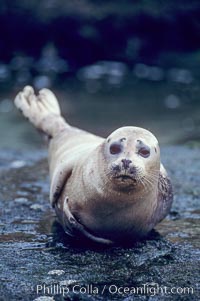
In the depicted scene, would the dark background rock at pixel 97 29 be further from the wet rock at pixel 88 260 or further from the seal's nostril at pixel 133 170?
the seal's nostril at pixel 133 170

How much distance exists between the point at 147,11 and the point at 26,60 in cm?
295

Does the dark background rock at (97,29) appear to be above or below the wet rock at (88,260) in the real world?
above

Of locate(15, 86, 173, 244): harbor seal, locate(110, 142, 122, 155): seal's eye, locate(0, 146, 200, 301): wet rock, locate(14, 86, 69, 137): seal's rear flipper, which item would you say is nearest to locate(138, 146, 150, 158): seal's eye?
locate(15, 86, 173, 244): harbor seal

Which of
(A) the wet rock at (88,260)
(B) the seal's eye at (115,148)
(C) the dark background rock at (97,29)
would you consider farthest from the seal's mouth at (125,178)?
(C) the dark background rock at (97,29)

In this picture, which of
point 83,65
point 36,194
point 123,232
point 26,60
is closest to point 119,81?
point 83,65

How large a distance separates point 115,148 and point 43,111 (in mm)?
2262

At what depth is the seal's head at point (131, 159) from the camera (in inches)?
138

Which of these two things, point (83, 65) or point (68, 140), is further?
point (83, 65)

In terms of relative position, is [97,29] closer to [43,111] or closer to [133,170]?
[43,111]

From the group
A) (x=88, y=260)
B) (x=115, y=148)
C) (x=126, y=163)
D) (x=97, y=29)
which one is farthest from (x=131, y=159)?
(x=97, y=29)

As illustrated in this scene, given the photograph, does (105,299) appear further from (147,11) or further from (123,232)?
(147,11)

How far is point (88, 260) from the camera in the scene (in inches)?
152

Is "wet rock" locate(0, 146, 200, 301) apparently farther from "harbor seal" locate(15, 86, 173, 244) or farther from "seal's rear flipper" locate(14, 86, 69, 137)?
"seal's rear flipper" locate(14, 86, 69, 137)

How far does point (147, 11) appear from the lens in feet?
52.7
